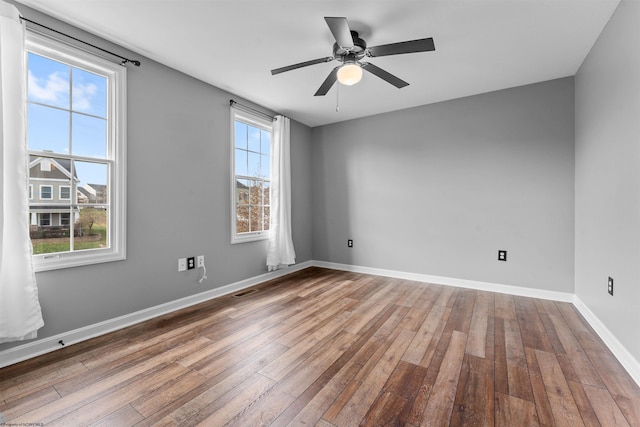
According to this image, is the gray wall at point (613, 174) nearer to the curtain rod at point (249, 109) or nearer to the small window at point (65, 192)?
the curtain rod at point (249, 109)

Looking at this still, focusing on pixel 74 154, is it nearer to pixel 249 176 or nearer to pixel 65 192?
pixel 65 192

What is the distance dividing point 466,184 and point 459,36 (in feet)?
6.25

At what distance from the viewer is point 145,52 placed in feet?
8.27

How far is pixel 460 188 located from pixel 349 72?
7.74ft

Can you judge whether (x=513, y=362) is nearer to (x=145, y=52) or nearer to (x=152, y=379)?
(x=152, y=379)

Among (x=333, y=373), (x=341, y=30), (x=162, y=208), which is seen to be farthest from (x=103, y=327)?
(x=341, y=30)

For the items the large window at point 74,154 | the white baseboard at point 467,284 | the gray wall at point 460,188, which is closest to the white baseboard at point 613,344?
the white baseboard at point 467,284

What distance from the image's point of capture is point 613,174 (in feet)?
6.83

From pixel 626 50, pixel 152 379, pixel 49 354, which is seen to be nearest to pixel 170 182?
pixel 49 354

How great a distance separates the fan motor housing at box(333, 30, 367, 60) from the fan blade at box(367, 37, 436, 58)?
145mm

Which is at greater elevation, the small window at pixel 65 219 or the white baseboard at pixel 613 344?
the small window at pixel 65 219

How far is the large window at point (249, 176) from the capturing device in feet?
11.6

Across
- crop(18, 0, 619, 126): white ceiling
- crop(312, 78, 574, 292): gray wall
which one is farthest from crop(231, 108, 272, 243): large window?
crop(312, 78, 574, 292): gray wall

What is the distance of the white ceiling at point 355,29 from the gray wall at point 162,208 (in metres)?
0.29
